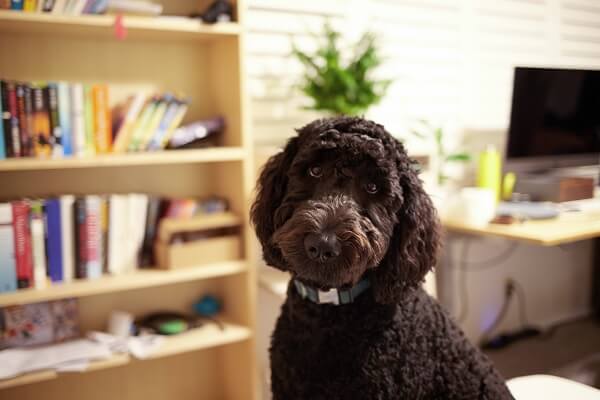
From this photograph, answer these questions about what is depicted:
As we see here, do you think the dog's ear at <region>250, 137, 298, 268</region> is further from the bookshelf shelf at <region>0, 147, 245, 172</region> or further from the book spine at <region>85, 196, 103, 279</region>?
the book spine at <region>85, 196, 103, 279</region>

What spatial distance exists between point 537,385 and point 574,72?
1.61 metres

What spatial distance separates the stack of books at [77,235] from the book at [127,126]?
0.18 meters

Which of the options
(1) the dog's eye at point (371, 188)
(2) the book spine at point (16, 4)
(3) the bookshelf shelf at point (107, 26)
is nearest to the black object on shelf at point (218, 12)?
(3) the bookshelf shelf at point (107, 26)

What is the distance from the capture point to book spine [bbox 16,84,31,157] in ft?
4.62

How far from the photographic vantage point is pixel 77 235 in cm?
153

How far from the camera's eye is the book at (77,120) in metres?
1.48

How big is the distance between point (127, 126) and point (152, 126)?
0.26 feet

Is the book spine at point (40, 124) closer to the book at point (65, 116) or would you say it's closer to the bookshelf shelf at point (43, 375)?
the book at point (65, 116)

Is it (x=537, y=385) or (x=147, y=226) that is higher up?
(x=147, y=226)

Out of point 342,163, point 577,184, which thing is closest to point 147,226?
point 342,163

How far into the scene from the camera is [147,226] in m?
1.68

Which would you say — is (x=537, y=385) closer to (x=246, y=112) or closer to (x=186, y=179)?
(x=246, y=112)

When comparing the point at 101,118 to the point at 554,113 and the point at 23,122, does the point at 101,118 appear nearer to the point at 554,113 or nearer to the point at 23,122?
the point at 23,122

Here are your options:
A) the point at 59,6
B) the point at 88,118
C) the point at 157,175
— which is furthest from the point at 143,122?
the point at 59,6
